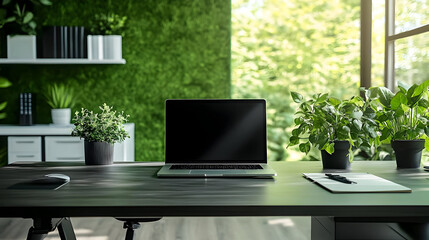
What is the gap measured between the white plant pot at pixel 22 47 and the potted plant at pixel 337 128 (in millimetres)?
3217

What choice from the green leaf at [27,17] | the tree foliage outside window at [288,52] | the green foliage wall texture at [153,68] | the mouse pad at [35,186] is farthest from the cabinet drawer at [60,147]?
the tree foliage outside window at [288,52]

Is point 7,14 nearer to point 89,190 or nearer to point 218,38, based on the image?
point 218,38

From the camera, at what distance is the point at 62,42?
4.35 meters

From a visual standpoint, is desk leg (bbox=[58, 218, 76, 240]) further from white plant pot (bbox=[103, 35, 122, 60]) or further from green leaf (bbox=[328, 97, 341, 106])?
white plant pot (bbox=[103, 35, 122, 60])

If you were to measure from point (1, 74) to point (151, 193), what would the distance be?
145 inches

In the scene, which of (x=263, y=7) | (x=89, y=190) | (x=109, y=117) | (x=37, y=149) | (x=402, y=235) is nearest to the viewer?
(x=402, y=235)

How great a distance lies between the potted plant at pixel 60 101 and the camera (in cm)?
439

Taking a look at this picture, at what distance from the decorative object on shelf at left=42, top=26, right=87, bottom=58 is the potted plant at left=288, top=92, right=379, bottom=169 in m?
2.96

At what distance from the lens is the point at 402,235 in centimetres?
141

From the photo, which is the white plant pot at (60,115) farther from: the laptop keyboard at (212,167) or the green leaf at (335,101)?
the green leaf at (335,101)

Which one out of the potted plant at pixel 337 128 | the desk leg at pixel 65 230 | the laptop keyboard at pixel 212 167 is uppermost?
the potted plant at pixel 337 128

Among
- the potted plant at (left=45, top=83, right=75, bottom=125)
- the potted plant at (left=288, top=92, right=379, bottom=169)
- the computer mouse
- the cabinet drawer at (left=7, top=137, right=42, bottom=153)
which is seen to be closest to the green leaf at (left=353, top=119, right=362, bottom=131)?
the potted plant at (left=288, top=92, right=379, bottom=169)

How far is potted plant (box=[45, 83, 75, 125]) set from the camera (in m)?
4.39

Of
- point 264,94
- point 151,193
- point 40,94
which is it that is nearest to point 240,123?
point 151,193
